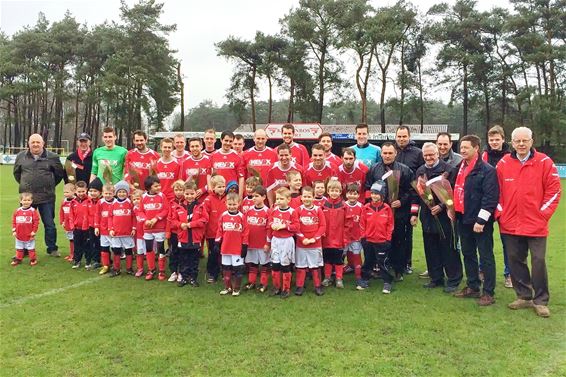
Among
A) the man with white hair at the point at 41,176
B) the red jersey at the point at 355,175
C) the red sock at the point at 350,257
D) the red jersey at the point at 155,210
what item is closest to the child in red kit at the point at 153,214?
the red jersey at the point at 155,210

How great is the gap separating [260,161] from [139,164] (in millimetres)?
2016

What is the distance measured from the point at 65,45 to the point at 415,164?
4798cm

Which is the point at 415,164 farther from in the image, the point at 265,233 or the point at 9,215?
the point at 9,215

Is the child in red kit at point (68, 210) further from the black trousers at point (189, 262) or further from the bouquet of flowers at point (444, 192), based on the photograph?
the bouquet of flowers at point (444, 192)

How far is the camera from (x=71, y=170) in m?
7.88

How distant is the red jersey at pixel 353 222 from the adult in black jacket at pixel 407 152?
39.1 inches

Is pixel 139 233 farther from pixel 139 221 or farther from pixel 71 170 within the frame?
pixel 71 170

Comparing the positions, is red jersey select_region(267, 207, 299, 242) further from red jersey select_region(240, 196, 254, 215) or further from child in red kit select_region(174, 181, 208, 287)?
child in red kit select_region(174, 181, 208, 287)

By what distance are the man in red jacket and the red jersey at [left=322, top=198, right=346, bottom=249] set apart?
1.93 meters

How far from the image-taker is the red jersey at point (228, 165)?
21.9 ft

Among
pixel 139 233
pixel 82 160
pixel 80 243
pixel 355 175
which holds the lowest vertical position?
pixel 80 243

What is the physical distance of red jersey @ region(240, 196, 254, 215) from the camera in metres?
6.13

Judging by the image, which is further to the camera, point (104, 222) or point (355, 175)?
point (104, 222)

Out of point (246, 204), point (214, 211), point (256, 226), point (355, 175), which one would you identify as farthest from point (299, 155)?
point (214, 211)
